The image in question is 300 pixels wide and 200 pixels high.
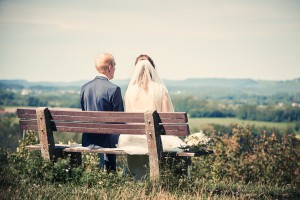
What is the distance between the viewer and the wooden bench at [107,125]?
20.3ft

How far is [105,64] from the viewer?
725 centimetres

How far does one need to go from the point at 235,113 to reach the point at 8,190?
231 ft

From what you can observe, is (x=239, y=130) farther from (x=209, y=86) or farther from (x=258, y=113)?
(x=209, y=86)

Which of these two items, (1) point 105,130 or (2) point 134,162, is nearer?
(1) point 105,130

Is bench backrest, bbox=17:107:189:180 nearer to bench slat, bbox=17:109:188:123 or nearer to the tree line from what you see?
bench slat, bbox=17:109:188:123

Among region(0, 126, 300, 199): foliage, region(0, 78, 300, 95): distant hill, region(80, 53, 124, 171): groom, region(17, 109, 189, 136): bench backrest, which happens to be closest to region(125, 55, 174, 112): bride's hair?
region(80, 53, 124, 171): groom

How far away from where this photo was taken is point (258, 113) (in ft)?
226

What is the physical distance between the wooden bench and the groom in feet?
1.06

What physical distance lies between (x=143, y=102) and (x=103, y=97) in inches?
24.7

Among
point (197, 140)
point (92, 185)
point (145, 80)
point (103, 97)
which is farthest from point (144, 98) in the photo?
point (92, 185)

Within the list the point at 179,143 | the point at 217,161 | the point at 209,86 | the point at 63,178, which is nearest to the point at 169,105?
the point at 179,143

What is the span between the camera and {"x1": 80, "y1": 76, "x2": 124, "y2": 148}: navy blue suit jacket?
7.09m

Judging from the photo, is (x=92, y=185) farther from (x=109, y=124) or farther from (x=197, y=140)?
(x=197, y=140)

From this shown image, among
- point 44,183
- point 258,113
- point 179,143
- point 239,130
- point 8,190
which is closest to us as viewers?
point 8,190
